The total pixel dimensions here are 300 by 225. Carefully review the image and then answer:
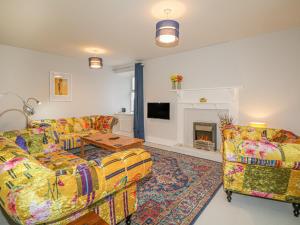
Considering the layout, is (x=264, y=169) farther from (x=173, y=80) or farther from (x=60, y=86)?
(x=60, y=86)

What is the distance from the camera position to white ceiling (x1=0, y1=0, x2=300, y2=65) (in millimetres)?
2202

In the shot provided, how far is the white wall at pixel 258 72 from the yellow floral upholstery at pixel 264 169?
1.68 m

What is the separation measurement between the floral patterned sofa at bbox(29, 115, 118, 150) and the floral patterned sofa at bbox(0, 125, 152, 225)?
221 centimetres

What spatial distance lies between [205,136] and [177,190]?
204cm

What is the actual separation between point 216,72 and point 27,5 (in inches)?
142

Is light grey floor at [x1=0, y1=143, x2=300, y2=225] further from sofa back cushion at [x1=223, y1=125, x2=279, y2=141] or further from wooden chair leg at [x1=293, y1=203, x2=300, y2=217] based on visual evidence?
sofa back cushion at [x1=223, y1=125, x2=279, y2=141]

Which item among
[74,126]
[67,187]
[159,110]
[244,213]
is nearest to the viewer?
[67,187]

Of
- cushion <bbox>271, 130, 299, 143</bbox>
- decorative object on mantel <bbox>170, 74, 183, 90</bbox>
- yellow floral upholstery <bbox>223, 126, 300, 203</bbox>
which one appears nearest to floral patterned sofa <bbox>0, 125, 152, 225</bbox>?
yellow floral upholstery <bbox>223, 126, 300, 203</bbox>

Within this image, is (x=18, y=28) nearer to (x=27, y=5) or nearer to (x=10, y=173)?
(x=27, y=5)

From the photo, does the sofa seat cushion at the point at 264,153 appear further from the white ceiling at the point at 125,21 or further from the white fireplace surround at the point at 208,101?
the white fireplace surround at the point at 208,101

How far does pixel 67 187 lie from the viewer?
998mm

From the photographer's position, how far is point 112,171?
123cm

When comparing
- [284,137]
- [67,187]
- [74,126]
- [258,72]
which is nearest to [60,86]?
[74,126]

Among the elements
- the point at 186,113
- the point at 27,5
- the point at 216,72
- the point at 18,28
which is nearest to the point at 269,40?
the point at 216,72
